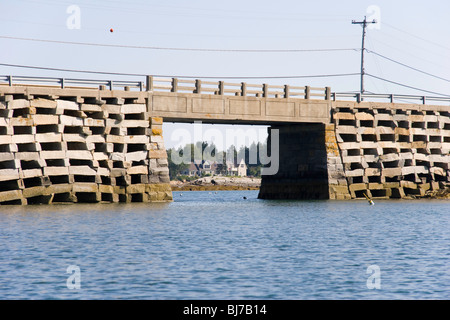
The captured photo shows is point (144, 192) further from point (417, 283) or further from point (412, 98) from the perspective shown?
point (417, 283)

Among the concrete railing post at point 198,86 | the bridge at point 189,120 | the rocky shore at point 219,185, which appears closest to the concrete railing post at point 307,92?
the bridge at point 189,120

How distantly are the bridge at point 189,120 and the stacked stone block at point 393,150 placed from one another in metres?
0.08

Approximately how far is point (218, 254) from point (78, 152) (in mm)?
22245

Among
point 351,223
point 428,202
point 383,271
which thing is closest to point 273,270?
point 383,271

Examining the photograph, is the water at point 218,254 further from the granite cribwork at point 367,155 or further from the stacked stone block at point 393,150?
the stacked stone block at point 393,150

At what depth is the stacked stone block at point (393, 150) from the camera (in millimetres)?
54969

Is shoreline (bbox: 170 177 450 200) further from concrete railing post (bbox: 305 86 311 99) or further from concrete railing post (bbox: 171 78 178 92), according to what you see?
concrete railing post (bbox: 171 78 178 92)

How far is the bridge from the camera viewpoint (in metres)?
43.8

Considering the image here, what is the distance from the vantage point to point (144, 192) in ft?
154

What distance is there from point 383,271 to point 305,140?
34.4 m

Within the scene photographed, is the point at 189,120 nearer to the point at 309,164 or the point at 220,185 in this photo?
the point at 309,164

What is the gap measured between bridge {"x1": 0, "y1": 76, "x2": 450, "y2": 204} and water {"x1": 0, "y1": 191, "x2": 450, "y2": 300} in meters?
3.68

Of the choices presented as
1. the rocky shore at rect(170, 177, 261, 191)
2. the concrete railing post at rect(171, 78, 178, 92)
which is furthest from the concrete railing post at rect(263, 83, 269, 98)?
the rocky shore at rect(170, 177, 261, 191)

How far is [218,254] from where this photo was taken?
2494cm
